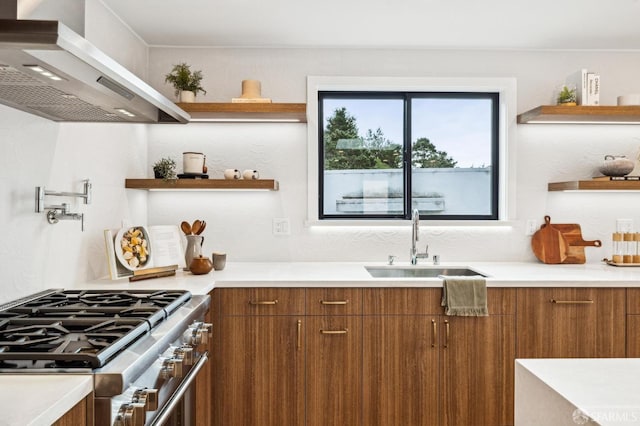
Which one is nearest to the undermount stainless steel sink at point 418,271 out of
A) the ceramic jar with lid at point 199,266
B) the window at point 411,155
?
the window at point 411,155

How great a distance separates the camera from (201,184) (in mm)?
2990

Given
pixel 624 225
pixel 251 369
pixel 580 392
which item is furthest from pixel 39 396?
pixel 624 225

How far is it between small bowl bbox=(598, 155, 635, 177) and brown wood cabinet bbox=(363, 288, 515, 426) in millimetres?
1174

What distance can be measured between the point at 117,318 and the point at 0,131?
87 cm

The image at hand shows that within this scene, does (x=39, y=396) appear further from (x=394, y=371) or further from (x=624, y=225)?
(x=624, y=225)

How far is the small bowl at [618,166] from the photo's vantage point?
10.0 feet

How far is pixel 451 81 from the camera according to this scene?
3.26 m

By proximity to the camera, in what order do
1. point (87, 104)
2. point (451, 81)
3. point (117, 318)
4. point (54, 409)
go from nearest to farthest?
point (54, 409), point (117, 318), point (87, 104), point (451, 81)

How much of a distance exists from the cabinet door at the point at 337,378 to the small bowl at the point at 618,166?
187 centimetres

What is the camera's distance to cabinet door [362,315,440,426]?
8.48 ft

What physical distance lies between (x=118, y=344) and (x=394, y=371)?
165cm

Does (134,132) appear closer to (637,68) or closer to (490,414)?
(490,414)

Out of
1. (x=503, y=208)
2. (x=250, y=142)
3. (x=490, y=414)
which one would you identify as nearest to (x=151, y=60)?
(x=250, y=142)

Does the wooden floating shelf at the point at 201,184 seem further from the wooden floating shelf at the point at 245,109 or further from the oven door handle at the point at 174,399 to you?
the oven door handle at the point at 174,399
